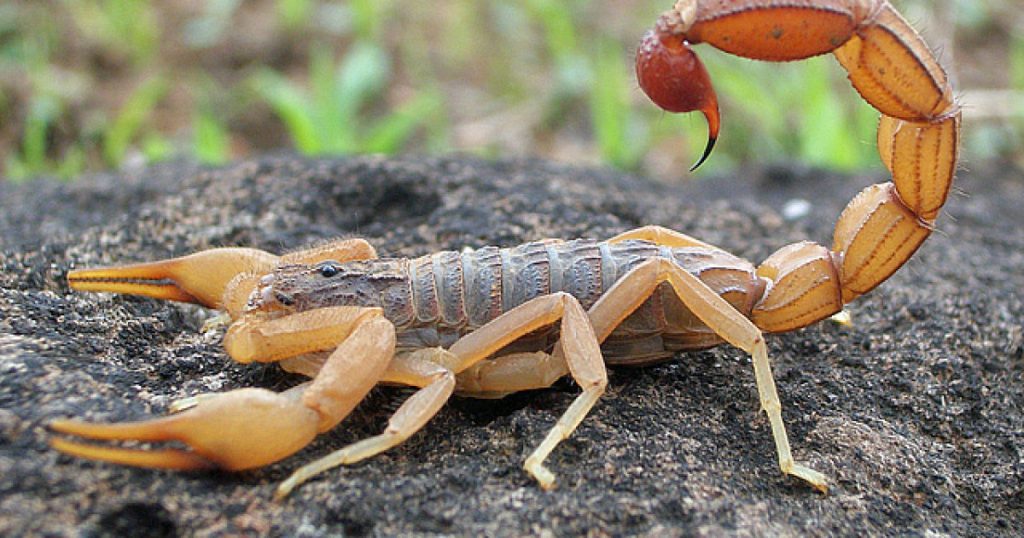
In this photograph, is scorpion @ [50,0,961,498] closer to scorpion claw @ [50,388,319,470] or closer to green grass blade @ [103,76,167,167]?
scorpion claw @ [50,388,319,470]

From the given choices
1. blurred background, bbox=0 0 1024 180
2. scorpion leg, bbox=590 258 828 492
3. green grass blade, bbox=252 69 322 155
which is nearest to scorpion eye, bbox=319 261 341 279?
A: scorpion leg, bbox=590 258 828 492

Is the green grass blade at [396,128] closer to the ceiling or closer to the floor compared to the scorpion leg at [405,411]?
closer to the ceiling

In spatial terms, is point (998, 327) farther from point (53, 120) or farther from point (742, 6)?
point (53, 120)

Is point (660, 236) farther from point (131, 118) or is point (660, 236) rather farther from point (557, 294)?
point (131, 118)

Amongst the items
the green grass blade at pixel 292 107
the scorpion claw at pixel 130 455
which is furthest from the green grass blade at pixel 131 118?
the scorpion claw at pixel 130 455

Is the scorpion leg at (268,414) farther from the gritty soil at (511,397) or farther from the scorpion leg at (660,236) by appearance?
the scorpion leg at (660,236)

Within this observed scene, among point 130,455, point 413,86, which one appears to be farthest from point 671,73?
point 413,86
